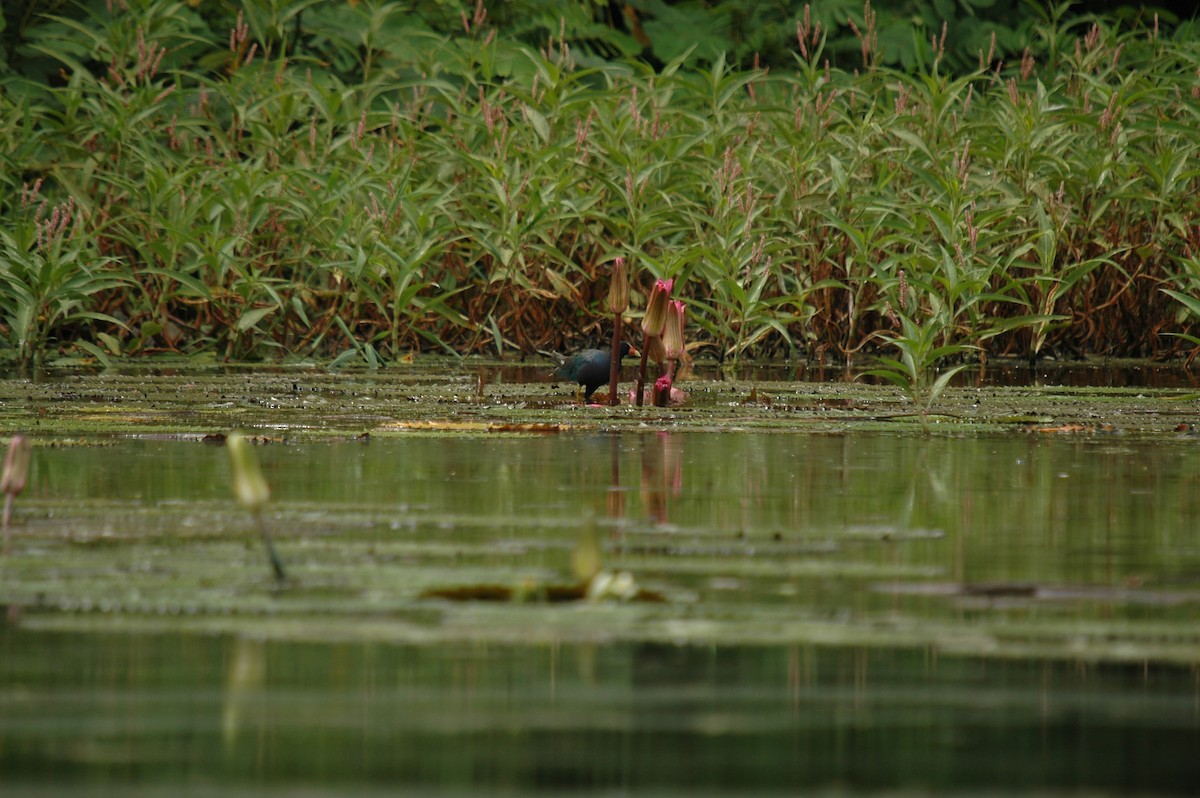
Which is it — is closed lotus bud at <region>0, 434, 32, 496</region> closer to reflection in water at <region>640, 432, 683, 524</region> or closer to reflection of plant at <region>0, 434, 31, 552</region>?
reflection of plant at <region>0, 434, 31, 552</region>

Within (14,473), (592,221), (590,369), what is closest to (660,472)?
(14,473)

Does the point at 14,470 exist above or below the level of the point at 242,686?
above

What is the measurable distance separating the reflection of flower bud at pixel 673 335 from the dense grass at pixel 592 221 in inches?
47.2

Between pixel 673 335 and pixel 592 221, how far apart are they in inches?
113

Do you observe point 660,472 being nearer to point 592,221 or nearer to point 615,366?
point 615,366

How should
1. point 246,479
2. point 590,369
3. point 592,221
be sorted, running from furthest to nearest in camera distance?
point 592,221
point 590,369
point 246,479

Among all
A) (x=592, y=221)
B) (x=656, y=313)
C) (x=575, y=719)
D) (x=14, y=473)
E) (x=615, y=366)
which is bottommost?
(x=575, y=719)

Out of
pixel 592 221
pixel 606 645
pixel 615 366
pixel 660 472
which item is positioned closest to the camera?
pixel 606 645

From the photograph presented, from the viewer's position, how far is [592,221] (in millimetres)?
7871

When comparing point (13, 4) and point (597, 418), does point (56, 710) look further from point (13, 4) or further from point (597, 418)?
point (13, 4)

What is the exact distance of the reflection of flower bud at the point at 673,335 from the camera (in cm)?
504

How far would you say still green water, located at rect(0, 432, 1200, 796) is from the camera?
1.43 m

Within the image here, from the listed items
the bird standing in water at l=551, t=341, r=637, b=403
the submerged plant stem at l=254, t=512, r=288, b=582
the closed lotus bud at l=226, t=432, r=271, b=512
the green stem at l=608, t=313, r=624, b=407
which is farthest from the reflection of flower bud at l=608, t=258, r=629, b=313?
the closed lotus bud at l=226, t=432, r=271, b=512

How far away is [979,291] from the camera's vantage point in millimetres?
6277
